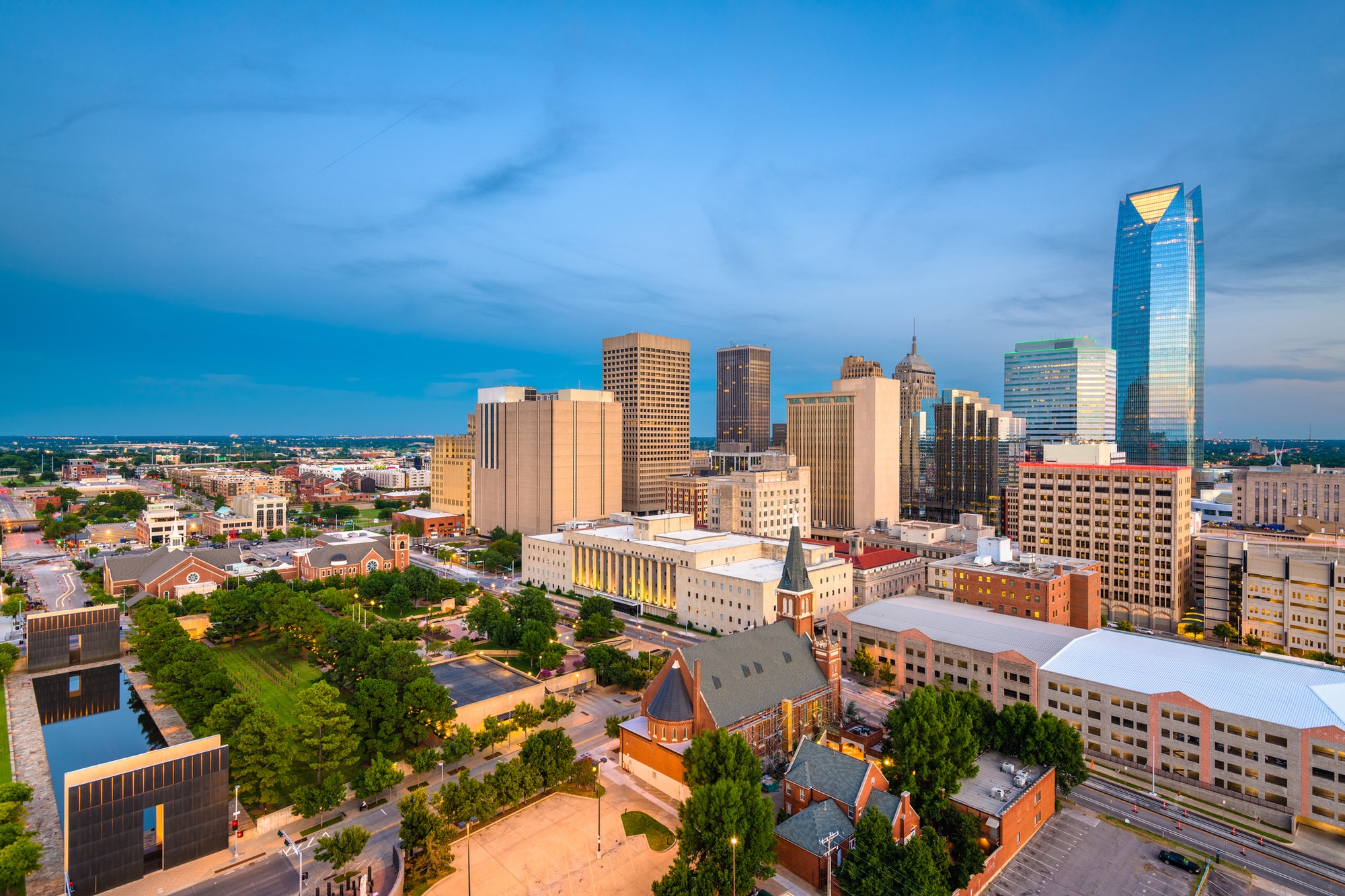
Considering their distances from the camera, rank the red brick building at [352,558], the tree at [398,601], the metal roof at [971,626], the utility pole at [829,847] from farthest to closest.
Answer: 1. the red brick building at [352,558]
2. the tree at [398,601]
3. the metal roof at [971,626]
4. the utility pole at [829,847]

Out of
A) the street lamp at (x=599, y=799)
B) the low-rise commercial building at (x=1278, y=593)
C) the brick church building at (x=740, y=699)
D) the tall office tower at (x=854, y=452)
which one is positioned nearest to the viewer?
the street lamp at (x=599, y=799)

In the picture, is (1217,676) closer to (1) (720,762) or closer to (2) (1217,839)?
(2) (1217,839)

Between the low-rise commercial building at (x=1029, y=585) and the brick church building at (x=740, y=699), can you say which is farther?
the low-rise commercial building at (x=1029, y=585)

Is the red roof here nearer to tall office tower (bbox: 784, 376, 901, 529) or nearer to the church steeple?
tall office tower (bbox: 784, 376, 901, 529)

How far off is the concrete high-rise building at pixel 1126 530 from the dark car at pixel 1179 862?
72.8 metres

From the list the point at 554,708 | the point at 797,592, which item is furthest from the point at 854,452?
the point at 554,708

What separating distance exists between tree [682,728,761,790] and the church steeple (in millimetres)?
25059

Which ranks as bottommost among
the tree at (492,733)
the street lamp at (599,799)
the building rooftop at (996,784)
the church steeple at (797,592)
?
the street lamp at (599,799)

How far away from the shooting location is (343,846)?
47375mm

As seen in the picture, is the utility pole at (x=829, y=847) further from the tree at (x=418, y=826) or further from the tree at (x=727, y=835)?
the tree at (x=418, y=826)

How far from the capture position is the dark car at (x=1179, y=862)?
5034 cm

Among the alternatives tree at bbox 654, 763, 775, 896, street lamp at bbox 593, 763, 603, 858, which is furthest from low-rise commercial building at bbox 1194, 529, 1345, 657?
street lamp at bbox 593, 763, 603, 858

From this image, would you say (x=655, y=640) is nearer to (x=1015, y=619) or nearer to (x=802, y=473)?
(x=1015, y=619)

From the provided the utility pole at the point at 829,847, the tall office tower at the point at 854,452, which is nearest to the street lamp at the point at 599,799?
the utility pole at the point at 829,847
